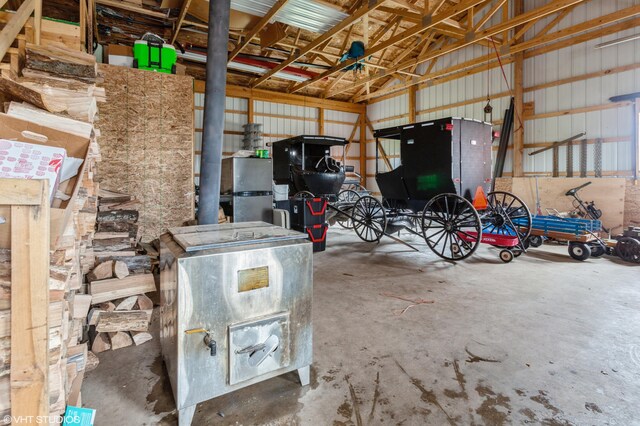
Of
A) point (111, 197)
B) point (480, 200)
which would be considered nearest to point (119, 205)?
point (111, 197)

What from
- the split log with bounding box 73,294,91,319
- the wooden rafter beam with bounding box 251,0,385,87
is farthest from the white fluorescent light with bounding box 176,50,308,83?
the split log with bounding box 73,294,91,319

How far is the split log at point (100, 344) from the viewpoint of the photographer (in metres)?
2.28

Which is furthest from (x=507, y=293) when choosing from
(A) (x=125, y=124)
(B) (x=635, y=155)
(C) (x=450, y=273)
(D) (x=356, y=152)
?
(D) (x=356, y=152)

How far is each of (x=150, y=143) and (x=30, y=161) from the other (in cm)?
319

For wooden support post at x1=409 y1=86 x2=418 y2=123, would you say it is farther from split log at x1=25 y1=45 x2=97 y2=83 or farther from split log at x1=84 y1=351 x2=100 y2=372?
split log at x1=84 y1=351 x2=100 y2=372

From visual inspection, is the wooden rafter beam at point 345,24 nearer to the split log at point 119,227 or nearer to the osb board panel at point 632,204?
the split log at point 119,227

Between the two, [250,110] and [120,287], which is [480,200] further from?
[250,110]

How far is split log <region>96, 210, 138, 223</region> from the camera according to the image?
3.02 meters

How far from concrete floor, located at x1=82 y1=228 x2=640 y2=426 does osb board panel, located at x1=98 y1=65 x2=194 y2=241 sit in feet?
7.13

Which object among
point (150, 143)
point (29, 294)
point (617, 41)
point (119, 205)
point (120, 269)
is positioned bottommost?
point (120, 269)

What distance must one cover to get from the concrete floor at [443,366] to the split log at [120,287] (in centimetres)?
42

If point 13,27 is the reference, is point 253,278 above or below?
below

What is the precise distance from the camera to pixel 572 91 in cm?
813

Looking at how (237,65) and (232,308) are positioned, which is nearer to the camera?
(232,308)
